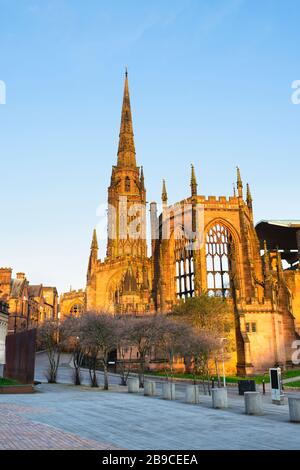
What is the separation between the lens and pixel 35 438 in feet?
35.0

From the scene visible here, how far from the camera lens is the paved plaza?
1001cm

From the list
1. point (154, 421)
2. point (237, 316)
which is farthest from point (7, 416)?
point (237, 316)

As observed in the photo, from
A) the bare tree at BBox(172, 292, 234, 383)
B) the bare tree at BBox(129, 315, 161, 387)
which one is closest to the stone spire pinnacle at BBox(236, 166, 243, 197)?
the bare tree at BBox(172, 292, 234, 383)

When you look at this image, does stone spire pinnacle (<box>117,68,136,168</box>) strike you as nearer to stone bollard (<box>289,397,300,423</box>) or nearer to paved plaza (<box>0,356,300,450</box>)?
paved plaza (<box>0,356,300,450</box>)

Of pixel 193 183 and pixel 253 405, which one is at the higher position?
pixel 193 183

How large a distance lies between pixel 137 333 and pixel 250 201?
30908 mm

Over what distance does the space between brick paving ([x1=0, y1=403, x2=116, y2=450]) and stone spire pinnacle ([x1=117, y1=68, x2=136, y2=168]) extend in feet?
245

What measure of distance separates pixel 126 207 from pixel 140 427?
68651 mm

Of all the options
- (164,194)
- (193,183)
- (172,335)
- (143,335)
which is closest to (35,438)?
(143,335)

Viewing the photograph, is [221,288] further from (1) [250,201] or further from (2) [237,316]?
(1) [250,201]

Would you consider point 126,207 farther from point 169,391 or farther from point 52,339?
point 169,391

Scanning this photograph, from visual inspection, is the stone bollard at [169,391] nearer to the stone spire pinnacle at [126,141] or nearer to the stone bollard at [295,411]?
the stone bollard at [295,411]

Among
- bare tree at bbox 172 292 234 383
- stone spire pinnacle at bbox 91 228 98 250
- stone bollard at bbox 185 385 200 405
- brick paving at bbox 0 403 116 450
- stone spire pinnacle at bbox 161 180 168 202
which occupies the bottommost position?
stone bollard at bbox 185 385 200 405

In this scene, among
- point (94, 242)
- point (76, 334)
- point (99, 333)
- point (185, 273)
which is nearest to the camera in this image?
point (99, 333)
